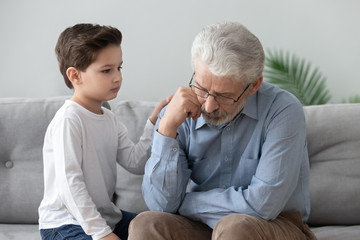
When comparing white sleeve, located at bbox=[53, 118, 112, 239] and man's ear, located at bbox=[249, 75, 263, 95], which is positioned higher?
man's ear, located at bbox=[249, 75, 263, 95]

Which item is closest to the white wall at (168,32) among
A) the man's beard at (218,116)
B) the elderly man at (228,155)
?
the elderly man at (228,155)

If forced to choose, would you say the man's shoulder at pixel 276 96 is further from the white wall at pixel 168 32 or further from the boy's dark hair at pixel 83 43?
the white wall at pixel 168 32

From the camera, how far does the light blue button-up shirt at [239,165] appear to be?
166 centimetres

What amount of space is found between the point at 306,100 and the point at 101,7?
121 cm

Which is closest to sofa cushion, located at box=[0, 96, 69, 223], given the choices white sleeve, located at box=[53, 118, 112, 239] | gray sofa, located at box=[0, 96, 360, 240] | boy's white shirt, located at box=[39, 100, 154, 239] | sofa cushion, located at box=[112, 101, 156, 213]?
gray sofa, located at box=[0, 96, 360, 240]

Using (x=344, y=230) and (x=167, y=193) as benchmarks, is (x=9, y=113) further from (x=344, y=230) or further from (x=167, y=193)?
(x=344, y=230)

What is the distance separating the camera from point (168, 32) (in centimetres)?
286

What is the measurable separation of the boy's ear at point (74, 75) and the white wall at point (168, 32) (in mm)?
986

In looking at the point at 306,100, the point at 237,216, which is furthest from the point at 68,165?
the point at 306,100

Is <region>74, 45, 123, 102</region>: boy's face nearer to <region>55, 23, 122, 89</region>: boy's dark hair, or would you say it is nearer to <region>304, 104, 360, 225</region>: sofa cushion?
<region>55, 23, 122, 89</region>: boy's dark hair

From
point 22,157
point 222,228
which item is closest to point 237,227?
point 222,228

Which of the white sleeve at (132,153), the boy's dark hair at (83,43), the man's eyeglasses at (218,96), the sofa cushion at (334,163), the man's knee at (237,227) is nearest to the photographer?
the man's knee at (237,227)

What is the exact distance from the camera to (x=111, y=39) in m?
1.90

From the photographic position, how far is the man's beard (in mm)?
1675
